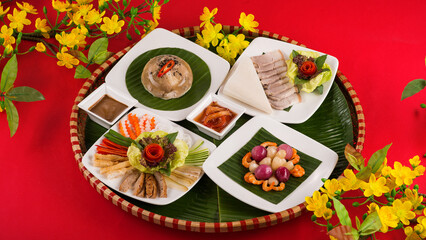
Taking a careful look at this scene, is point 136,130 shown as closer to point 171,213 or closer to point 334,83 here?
point 171,213

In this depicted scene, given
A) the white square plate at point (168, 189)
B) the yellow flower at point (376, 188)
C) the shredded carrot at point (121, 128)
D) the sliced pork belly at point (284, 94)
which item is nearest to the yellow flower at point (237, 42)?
the sliced pork belly at point (284, 94)

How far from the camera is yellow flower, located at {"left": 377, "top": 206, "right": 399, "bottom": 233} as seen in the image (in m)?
2.35

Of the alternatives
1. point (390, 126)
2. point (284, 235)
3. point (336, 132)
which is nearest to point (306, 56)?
point (336, 132)

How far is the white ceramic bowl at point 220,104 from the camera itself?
11.5 feet

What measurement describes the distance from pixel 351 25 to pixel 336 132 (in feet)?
4.78

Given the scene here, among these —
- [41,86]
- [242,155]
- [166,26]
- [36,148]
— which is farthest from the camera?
[166,26]

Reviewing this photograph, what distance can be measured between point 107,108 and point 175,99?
0.53 metres

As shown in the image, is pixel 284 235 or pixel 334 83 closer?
pixel 284 235

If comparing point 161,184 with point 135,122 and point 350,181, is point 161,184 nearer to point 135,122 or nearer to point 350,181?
point 135,122

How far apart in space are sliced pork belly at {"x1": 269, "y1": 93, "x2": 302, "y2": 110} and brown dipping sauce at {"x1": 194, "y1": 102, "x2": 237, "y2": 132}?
324 millimetres

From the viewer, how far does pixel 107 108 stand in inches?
142

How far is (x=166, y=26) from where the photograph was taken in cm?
→ 447

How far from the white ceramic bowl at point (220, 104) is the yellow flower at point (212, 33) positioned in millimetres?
520

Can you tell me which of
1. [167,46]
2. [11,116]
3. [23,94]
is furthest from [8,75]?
[167,46]
